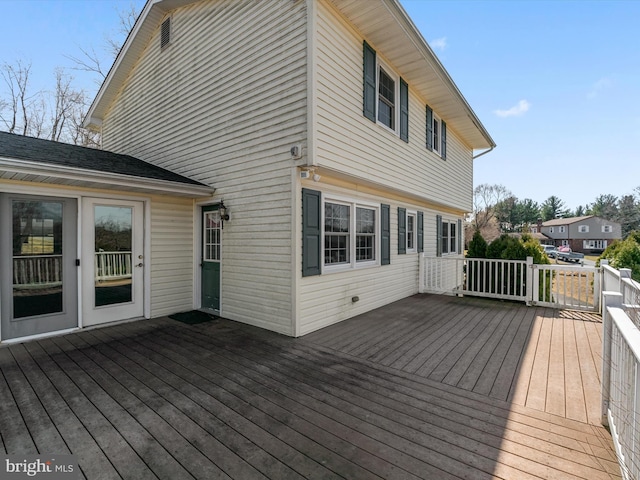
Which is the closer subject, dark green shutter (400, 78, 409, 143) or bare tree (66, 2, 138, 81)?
dark green shutter (400, 78, 409, 143)

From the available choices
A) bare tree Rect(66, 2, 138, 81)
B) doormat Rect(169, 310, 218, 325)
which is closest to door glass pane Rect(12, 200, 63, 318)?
doormat Rect(169, 310, 218, 325)

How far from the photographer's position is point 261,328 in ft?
15.8

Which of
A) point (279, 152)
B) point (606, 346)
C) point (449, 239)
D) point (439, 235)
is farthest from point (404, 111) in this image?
point (606, 346)

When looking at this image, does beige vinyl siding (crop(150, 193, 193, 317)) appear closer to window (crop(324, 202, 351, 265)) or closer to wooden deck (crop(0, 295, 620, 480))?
wooden deck (crop(0, 295, 620, 480))

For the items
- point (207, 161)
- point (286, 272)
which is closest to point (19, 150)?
point (207, 161)

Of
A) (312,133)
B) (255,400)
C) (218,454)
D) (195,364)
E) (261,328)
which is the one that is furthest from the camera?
(261,328)

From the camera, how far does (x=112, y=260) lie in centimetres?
503

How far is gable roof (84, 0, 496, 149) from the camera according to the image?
4797 mm

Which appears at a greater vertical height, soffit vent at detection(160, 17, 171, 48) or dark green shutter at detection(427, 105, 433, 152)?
soffit vent at detection(160, 17, 171, 48)

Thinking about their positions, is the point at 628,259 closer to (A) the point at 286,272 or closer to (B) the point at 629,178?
(A) the point at 286,272

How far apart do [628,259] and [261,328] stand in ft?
35.8

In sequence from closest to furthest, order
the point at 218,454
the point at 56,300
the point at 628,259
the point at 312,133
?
the point at 218,454, the point at 312,133, the point at 56,300, the point at 628,259

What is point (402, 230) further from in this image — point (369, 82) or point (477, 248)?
Result: point (369, 82)

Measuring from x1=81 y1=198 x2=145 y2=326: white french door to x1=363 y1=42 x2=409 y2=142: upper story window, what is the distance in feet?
15.4
